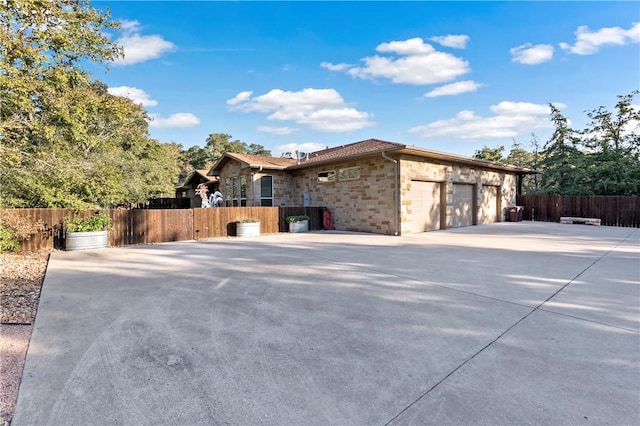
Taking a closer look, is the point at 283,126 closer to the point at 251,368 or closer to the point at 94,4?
the point at 94,4

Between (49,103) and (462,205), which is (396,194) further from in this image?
(49,103)

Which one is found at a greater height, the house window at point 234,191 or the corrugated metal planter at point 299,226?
the house window at point 234,191

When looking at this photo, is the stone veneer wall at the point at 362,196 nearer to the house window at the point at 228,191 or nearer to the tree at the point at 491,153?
the house window at the point at 228,191

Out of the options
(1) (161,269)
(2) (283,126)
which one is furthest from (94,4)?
(2) (283,126)

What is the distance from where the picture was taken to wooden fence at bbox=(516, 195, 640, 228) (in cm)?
1511

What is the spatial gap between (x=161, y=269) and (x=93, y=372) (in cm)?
399

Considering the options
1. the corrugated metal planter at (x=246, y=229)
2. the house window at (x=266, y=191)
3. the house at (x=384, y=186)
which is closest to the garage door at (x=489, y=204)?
the house at (x=384, y=186)

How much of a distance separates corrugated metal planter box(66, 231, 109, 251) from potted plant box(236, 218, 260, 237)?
4.25 m

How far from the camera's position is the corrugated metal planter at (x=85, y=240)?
8.67 meters

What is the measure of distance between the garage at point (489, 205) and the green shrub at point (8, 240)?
17959 mm

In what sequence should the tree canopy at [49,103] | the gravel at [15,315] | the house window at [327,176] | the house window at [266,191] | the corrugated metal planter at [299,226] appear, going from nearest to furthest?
the gravel at [15,315], the tree canopy at [49,103], the corrugated metal planter at [299,226], the house window at [327,176], the house window at [266,191]

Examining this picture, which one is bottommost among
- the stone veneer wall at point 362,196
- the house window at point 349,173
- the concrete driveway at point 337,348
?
the concrete driveway at point 337,348

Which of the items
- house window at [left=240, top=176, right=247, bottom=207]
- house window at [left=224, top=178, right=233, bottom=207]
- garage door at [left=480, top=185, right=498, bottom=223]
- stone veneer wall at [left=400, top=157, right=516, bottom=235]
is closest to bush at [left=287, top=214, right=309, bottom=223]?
house window at [left=240, top=176, right=247, bottom=207]

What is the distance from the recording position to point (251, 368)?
2477 millimetres
